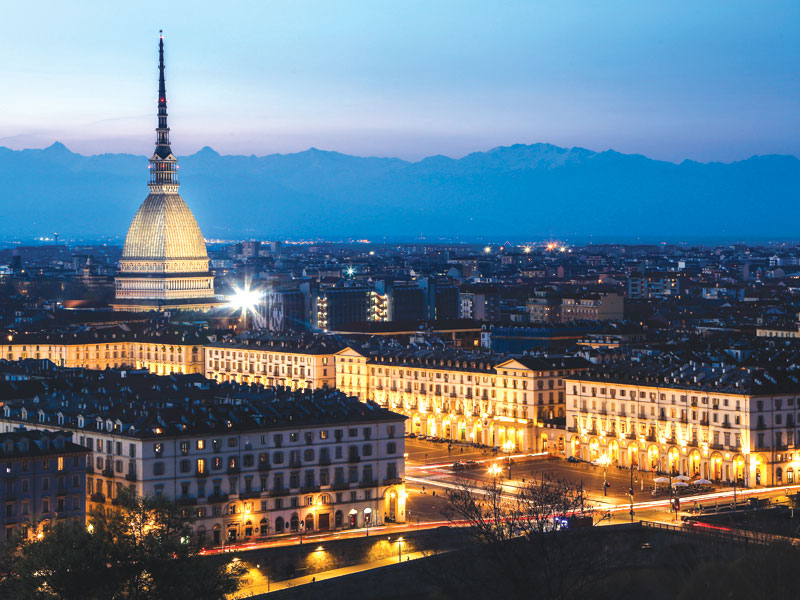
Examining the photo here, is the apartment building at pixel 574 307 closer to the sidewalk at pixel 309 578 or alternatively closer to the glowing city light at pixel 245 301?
the glowing city light at pixel 245 301

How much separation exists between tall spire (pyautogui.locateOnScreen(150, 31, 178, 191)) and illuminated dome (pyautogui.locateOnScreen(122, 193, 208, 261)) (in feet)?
5.59

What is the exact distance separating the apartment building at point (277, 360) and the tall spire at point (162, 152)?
58758 millimetres

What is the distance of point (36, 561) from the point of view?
56.4 m

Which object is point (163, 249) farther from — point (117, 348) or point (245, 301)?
point (117, 348)

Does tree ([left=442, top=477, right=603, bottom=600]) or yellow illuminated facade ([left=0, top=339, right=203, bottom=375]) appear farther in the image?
yellow illuminated facade ([left=0, top=339, right=203, bottom=375])

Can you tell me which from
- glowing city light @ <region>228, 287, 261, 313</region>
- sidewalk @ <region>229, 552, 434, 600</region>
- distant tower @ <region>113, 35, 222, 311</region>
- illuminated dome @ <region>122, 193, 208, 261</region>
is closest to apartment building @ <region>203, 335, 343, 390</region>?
glowing city light @ <region>228, 287, 261, 313</region>

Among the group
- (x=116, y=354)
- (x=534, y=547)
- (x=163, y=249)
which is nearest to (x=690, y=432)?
(x=534, y=547)

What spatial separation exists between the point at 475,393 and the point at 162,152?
314ft

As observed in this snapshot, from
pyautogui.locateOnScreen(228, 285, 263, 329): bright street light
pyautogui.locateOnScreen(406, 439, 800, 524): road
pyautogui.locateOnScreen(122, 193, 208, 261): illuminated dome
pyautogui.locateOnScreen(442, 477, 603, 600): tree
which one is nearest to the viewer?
pyautogui.locateOnScreen(442, 477, 603, 600): tree

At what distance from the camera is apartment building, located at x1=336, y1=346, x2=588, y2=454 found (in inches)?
3962

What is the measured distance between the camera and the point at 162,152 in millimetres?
194250

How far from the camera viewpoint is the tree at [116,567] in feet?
185

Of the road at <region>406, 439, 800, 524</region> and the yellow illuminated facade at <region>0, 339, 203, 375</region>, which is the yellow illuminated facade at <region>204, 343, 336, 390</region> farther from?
the road at <region>406, 439, 800, 524</region>

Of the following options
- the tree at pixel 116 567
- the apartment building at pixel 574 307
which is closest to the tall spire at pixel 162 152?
the apartment building at pixel 574 307
